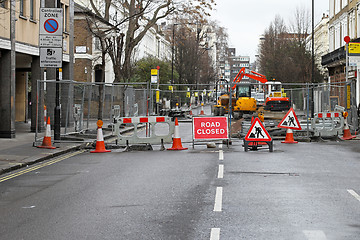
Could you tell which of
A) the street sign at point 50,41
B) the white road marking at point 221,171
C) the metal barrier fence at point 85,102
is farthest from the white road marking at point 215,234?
the metal barrier fence at point 85,102

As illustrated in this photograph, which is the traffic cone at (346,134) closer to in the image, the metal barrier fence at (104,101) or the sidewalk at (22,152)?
the metal barrier fence at (104,101)

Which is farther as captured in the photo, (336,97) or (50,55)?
(336,97)

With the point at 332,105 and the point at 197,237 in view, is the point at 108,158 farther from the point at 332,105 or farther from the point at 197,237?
the point at 332,105

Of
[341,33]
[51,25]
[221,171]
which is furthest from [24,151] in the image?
[341,33]

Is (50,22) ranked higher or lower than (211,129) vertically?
higher

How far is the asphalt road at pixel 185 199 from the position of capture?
271 inches

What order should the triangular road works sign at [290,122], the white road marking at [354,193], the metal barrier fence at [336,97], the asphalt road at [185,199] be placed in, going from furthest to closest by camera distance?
the metal barrier fence at [336,97], the triangular road works sign at [290,122], the white road marking at [354,193], the asphalt road at [185,199]

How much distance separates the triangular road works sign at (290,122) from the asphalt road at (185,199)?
518 cm

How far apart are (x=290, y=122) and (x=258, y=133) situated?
3.66 meters

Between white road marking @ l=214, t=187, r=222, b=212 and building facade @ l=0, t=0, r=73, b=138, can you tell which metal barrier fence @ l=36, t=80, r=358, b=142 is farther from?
white road marking @ l=214, t=187, r=222, b=212

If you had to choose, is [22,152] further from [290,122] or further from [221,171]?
[290,122]

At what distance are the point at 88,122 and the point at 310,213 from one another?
52.6ft

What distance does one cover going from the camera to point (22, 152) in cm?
1617

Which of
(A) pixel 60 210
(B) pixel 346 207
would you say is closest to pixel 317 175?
(B) pixel 346 207
